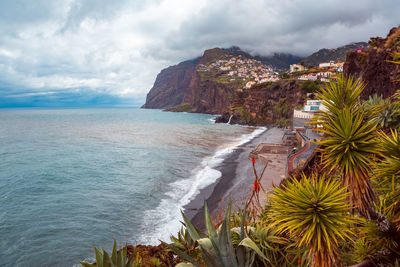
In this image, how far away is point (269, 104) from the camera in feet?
285

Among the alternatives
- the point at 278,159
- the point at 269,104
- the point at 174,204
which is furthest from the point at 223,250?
the point at 269,104

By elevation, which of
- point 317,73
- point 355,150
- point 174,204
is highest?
point 317,73

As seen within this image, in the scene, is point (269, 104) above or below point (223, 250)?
above

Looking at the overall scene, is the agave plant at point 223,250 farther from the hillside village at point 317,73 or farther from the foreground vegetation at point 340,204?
the hillside village at point 317,73

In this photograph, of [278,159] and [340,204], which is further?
[278,159]

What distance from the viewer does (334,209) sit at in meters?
2.37

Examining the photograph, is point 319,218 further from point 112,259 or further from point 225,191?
point 225,191

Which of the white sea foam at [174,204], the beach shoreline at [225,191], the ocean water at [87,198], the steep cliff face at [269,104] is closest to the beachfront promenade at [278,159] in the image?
the beach shoreline at [225,191]

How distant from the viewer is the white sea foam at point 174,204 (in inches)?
457

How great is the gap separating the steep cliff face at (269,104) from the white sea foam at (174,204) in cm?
5614

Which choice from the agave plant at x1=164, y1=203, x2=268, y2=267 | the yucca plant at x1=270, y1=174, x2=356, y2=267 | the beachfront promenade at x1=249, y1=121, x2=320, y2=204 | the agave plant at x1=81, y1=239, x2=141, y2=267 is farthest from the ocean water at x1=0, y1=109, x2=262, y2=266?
the yucca plant at x1=270, y1=174, x2=356, y2=267

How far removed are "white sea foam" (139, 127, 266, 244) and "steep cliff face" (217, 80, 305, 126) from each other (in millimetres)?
56136

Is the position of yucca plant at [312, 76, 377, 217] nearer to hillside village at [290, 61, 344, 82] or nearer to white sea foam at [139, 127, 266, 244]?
white sea foam at [139, 127, 266, 244]

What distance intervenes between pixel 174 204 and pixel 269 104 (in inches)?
3105
